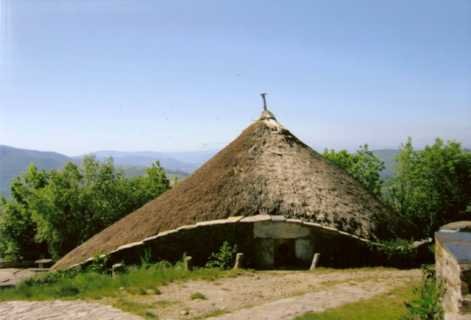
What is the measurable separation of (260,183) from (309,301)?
8110 millimetres

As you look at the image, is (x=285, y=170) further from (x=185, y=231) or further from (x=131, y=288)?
(x=131, y=288)

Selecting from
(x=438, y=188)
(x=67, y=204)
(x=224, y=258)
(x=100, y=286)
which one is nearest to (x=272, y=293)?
(x=100, y=286)

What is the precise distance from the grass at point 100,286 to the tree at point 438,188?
18277 millimetres

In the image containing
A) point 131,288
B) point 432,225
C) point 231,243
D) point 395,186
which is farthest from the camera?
point 395,186

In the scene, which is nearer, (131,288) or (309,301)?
(309,301)

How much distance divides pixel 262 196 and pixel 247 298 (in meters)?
6.55

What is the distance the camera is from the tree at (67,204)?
99.6 feet

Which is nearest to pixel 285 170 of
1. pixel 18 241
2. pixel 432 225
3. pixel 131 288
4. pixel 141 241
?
pixel 141 241

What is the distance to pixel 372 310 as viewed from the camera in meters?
8.34

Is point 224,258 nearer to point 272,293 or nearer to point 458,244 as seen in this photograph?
point 272,293

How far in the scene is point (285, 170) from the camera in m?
17.6

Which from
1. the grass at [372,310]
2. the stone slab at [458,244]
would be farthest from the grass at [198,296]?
the stone slab at [458,244]

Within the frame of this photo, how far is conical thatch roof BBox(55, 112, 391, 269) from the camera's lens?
15695 millimetres

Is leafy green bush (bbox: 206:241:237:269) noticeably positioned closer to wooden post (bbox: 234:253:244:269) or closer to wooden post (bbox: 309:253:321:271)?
wooden post (bbox: 234:253:244:269)
